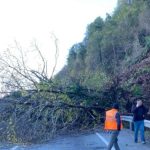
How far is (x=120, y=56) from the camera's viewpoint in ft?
159

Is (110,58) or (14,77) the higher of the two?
(110,58)

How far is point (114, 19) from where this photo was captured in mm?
58188

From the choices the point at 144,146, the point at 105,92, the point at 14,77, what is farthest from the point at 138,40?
the point at 144,146

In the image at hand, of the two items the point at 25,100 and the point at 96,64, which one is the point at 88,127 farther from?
the point at 96,64

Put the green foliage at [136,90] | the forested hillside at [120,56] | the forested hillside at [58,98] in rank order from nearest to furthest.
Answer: the forested hillside at [58,98], the green foliage at [136,90], the forested hillside at [120,56]

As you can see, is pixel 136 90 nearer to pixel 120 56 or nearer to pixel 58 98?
pixel 58 98

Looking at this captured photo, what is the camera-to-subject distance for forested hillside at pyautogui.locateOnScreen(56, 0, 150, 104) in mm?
32125

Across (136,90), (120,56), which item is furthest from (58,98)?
(120,56)

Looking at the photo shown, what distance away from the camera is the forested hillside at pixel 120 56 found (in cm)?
3212

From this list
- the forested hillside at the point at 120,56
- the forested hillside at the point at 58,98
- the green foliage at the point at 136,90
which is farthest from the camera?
the forested hillside at the point at 120,56

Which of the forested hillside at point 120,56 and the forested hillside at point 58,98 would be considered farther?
the forested hillside at point 120,56

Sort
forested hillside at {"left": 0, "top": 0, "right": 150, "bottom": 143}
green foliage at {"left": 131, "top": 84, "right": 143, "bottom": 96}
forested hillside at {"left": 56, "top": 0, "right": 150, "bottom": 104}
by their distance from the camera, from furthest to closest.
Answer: forested hillside at {"left": 56, "top": 0, "right": 150, "bottom": 104}
green foliage at {"left": 131, "top": 84, "right": 143, "bottom": 96}
forested hillside at {"left": 0, "top": 0, "right": 150, "bottom": 143}

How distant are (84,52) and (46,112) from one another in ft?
130

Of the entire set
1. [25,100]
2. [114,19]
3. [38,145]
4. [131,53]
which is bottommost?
[38,145]
